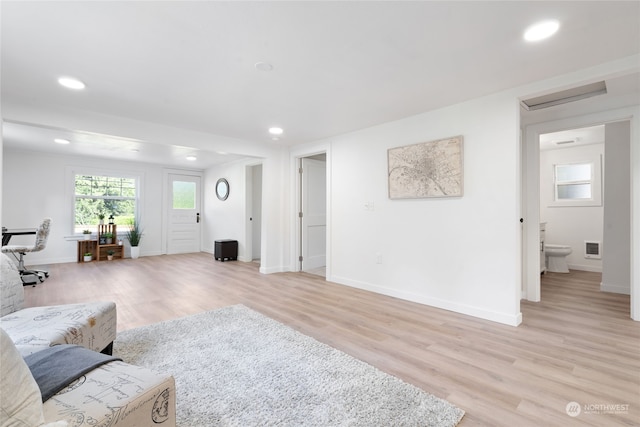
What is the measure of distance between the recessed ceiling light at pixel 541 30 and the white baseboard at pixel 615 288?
377 cm

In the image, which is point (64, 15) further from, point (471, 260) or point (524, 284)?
point (524, 284)

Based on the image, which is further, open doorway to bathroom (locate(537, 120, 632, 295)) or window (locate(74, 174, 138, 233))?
window (locate(74, 174, 138, 233))

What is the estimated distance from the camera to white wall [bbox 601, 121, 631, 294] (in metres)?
3.84

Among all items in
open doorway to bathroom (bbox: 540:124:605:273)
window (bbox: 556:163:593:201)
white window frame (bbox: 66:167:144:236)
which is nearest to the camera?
open doorway to bathroom (bbox: 540:124:605:273)

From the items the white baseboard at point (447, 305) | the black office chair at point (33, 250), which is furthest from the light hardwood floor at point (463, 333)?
the black office chair at point (33, 250)

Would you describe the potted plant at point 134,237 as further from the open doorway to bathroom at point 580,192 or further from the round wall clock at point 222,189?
the open doorway to bathroom at point 580,192

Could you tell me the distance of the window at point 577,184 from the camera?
5367 mm

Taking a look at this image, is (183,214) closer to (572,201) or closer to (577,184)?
(572,201)

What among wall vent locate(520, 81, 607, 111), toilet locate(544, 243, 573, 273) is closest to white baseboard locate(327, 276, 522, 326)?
wall vent locate(520, 81, 607, 111)

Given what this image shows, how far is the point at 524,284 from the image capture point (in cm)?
364

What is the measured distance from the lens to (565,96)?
10.0 feet

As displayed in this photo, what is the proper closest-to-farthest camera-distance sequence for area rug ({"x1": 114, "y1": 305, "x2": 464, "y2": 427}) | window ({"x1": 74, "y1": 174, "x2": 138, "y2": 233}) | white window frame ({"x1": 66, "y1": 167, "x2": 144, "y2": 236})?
area rug ({"x1": 114, "y1": 305, "x2": 464, "y2": 427}) → white window frame ({"x1": 66, "y1": 167, "x2": 144, "y2": 236}) → window ({"x1": 74, "y1": 174, "x2": 138, "y2": 233})

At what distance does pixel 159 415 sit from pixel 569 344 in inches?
116

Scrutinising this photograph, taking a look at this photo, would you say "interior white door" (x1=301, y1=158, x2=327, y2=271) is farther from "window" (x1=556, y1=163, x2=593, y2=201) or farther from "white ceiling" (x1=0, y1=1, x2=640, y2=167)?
"window" (x1=556, y1=163, x2=593, y2=201)
